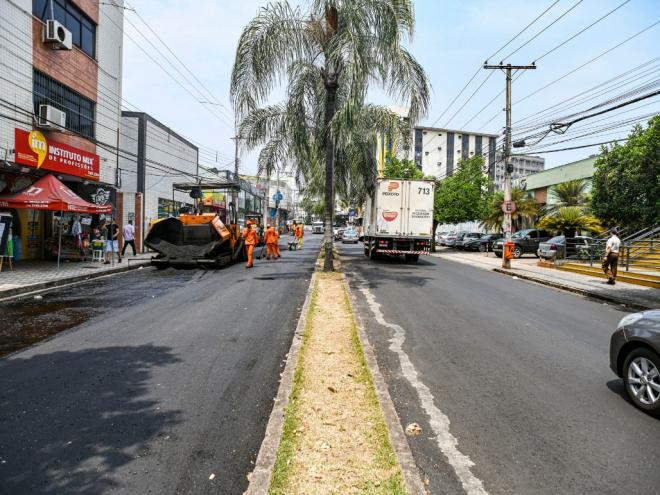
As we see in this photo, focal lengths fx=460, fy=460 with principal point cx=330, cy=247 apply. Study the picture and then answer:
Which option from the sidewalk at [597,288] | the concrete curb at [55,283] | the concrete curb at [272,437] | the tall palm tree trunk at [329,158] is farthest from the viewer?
the tall palm tree trunk at [329,158]

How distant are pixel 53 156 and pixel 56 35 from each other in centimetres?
398

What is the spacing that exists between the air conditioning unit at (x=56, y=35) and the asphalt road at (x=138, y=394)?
10.8 m

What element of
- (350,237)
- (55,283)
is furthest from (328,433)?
(350,237)

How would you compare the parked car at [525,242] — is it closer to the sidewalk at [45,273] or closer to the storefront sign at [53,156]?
the sidewalk at [45,273]

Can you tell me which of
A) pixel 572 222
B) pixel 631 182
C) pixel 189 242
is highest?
pixel 631 182

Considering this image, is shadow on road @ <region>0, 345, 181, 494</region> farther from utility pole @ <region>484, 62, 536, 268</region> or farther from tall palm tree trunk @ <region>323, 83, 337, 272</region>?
utility pole @ <region>484, 62, 536, 268</region>

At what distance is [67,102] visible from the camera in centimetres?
1727

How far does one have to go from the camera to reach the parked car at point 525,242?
2781 centimetres

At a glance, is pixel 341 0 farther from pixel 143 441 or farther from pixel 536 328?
pixel 143 441

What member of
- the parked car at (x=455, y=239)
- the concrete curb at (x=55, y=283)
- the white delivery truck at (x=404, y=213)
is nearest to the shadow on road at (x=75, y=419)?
the concrete curb at (x=55, y=283)

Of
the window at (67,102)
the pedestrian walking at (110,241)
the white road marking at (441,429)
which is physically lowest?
the white road marking at (441,429)

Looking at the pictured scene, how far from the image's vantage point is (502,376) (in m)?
5.17

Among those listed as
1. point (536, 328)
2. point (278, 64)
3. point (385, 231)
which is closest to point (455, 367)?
point (536, 328)

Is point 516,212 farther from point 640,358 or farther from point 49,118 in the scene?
point 640,358
